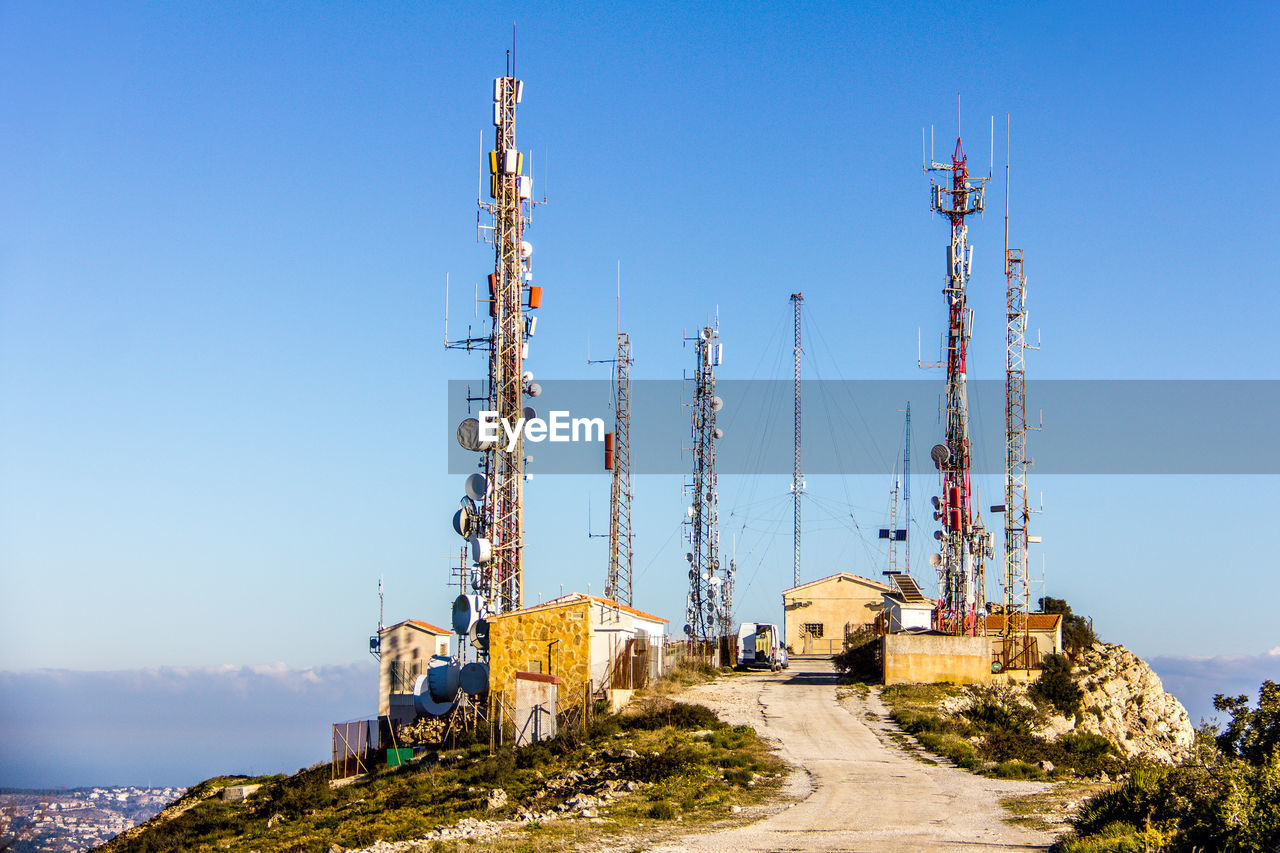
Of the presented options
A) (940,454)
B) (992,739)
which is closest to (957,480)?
(940,454)

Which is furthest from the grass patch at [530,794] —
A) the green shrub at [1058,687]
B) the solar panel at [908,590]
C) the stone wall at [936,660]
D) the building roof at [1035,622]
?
the building roof at [1035,622]

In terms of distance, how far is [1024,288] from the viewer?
179 feet

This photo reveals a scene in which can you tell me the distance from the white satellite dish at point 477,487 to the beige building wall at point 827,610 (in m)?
37.4

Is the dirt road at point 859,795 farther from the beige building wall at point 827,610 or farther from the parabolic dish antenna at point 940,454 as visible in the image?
the beige building wall at point 827,610

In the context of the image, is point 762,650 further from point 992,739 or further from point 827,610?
point 992,739

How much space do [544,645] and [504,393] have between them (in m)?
8.30

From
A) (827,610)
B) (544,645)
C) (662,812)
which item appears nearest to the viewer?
(662,812)

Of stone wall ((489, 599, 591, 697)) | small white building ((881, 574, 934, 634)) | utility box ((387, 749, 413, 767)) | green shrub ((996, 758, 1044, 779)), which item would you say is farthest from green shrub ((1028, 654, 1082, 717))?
utility box ((387, 749, 413, 767))

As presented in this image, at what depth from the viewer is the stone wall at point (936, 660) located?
137ft

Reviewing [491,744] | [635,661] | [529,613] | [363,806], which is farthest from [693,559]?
[363,806]

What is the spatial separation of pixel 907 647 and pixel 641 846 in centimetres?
2520

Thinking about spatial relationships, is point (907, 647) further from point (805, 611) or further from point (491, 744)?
point (805, 611)

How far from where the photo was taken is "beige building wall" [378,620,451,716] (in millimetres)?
49281

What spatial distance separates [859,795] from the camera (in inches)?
907
